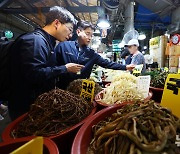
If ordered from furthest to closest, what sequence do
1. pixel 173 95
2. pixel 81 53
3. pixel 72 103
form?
pixel 81 53 < pixel 72 103 < pixel 173 95

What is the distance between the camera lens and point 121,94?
244cm

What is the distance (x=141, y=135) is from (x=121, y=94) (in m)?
1.50

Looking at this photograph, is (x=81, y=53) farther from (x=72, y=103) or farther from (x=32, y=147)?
(x=32, y=147)

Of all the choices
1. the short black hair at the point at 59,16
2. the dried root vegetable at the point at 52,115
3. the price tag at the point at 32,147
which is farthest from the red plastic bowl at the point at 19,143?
the short black hair at the point at 59,16

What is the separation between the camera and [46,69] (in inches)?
→ 84.6

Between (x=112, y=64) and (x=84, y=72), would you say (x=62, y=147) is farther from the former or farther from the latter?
(x=112, y=64)

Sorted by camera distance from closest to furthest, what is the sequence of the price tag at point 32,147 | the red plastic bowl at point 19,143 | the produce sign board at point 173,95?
the price tag at point 32,147 → the red plastic bowl at point 19,143 → the produce sign board at point 173,95

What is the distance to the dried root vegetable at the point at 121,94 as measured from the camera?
228 centimetres

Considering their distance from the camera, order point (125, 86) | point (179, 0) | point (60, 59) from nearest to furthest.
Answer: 1. point (125, 86)
2. point (60, 59)
3. point (179, 0)

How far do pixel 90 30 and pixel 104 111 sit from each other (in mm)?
2624

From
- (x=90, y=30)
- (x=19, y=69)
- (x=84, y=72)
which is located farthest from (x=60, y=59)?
(x=19, y=69)

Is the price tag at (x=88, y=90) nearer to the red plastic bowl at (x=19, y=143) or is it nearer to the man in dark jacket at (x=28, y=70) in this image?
the man in dark jacket at (x=28, y=70)

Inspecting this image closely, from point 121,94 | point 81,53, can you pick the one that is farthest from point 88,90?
point 81,53

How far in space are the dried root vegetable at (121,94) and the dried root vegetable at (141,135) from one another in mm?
1119
